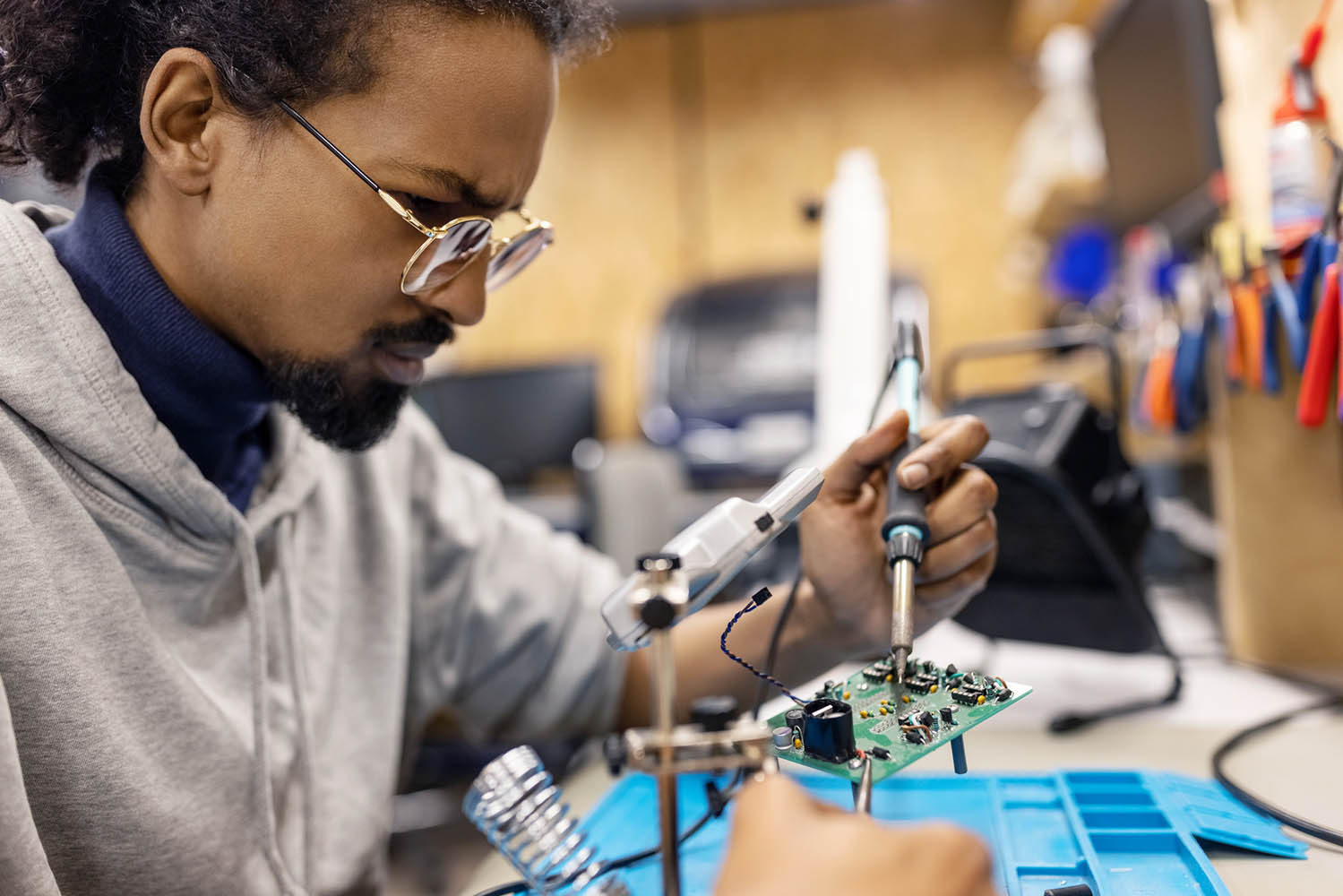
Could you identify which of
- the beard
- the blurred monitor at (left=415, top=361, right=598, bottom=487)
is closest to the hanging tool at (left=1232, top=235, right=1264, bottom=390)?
the beard

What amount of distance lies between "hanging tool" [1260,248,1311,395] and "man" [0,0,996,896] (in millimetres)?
375

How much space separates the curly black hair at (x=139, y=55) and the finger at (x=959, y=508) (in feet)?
1.64

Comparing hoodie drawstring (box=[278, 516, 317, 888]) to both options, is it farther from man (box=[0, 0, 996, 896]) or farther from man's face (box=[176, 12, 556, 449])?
man's face (box=[176, 12, 556, 449])

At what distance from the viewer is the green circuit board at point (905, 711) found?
49cm

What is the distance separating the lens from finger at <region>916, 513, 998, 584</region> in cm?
70

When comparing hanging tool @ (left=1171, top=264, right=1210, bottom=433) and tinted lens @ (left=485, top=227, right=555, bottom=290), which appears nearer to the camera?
tinted lens @ (left=485, top=227, right=555, bottom=290)

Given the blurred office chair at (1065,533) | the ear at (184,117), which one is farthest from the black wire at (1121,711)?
the ear at (184,117)

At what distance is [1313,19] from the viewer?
33.9 inches

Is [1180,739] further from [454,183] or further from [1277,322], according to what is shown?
[454,183]

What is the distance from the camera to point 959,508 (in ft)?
2.27

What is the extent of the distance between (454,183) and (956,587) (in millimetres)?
519

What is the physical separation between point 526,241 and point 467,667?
482 mm

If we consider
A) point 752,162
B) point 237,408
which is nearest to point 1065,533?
point 237,408

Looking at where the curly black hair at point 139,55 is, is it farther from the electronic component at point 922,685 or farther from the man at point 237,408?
the electronic component at point 922,685
